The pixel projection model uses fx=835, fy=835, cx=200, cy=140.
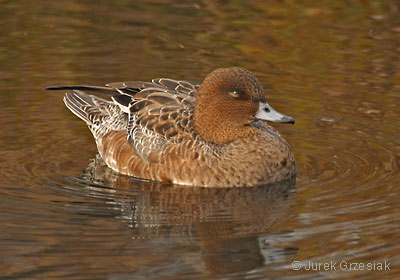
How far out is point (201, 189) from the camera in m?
9.27

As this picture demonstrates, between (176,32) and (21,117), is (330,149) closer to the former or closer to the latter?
(21,117)

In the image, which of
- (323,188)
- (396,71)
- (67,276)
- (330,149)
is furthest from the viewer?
(396,71)

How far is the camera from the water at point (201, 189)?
7293 millimetres

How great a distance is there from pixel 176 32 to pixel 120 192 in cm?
636

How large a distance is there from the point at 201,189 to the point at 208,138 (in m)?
0.67

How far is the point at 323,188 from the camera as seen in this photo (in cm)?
909

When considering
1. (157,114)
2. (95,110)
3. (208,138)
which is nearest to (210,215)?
(208,138)

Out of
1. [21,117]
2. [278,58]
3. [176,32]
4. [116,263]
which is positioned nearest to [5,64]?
[21,117]

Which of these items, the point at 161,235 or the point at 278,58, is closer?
the point at 161,235

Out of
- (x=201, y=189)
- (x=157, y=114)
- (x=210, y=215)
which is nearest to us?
(x=210, y=215)

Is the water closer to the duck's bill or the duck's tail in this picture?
the duck's tail

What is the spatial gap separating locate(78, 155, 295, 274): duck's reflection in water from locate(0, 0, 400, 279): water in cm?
2

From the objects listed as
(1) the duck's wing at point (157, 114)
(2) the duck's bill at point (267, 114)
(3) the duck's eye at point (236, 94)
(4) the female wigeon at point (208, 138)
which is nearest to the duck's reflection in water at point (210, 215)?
(4) the female wigeon at point (208, 138)

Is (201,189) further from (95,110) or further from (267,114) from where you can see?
(95,110)
